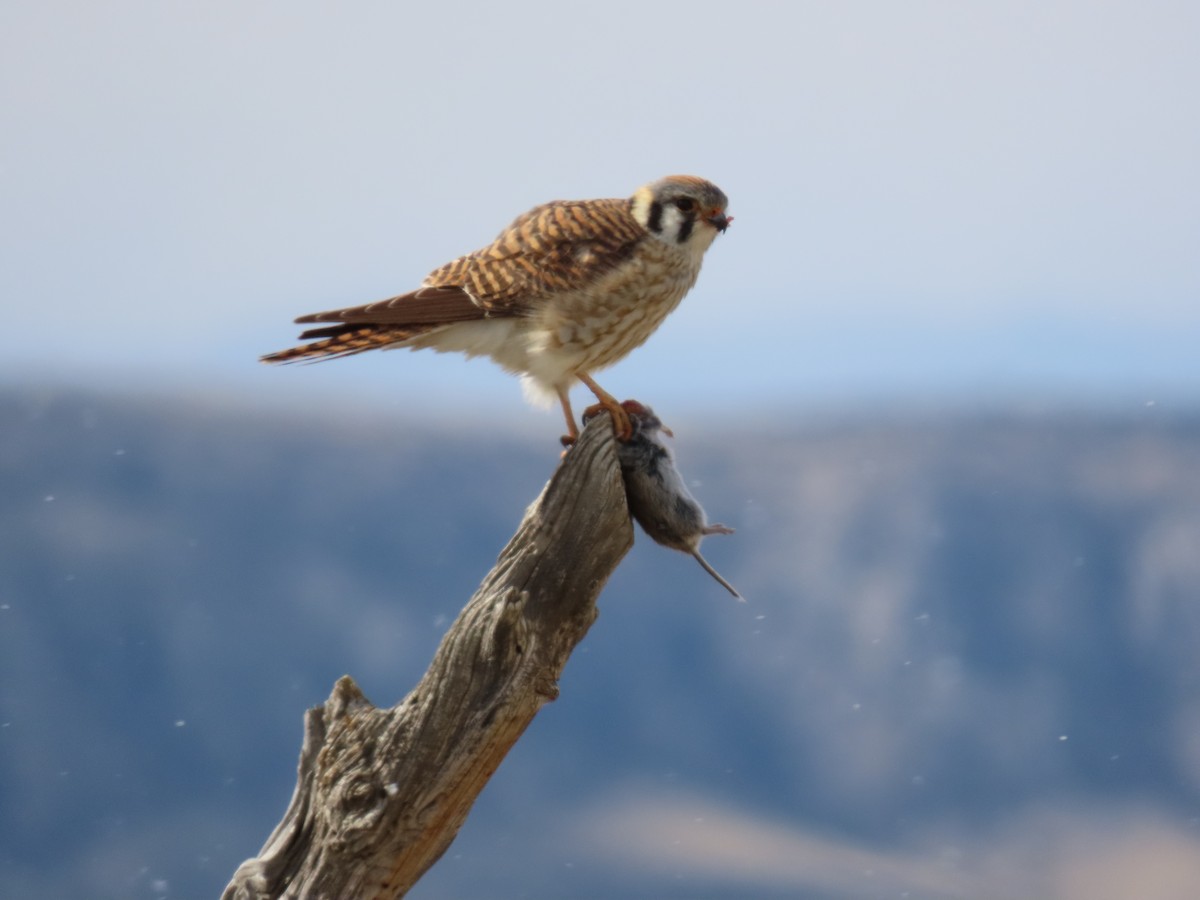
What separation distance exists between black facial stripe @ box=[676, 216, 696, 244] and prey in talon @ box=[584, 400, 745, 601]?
2.08 feet

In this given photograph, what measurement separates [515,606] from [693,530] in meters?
0.50

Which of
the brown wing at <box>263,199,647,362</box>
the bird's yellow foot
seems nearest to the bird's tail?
the brown wing at <box>263,199,647,362</box>

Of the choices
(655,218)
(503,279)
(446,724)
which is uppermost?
(655,218)

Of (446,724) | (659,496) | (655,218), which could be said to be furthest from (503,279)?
(446,724)

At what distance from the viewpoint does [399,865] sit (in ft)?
7.82

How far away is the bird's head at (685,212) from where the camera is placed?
10.1ft

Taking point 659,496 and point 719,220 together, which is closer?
point 659,496

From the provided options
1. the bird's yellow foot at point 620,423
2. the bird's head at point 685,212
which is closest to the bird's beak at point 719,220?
the bird's head at point 685,212

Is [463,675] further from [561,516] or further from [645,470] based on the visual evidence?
[645,470]

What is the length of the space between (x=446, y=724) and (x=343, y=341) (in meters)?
1.01

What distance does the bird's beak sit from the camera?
10.2 feet

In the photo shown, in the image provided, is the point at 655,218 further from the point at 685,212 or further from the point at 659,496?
the point at 659,496

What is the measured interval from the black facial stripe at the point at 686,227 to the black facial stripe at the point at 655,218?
0.06m

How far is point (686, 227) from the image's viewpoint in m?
3.10
